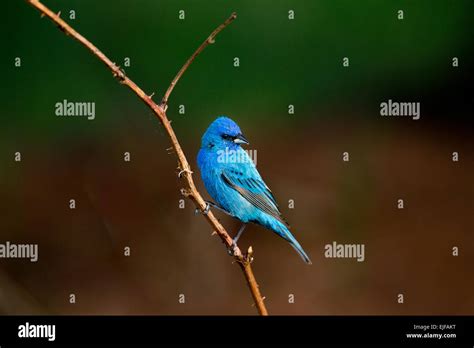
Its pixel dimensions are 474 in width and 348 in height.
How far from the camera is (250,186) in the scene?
4.41 meters

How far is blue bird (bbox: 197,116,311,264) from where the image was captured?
14.0 feet

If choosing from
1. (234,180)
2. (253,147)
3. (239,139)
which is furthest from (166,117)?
(253,147)

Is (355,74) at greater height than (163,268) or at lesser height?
greater

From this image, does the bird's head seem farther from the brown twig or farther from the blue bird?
the brown twig

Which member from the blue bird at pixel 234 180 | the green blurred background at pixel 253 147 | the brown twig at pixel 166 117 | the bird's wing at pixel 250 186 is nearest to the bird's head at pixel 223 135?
the blue bird at pixel 234 180

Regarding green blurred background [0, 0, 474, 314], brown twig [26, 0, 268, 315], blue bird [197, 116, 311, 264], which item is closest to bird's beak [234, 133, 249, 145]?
blue bird [197, 116, 311, 264]

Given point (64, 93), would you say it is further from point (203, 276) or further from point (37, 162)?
point (203, 276)

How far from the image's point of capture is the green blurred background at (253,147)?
7.27m

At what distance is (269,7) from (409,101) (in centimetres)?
225

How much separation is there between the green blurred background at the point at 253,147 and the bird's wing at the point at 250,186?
2.73 meters

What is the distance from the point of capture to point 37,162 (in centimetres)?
869

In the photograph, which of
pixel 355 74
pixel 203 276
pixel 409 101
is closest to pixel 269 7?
pixel 355 74

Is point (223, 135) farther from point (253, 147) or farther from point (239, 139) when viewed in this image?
point (253, 147)

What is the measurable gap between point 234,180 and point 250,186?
0.12 m
